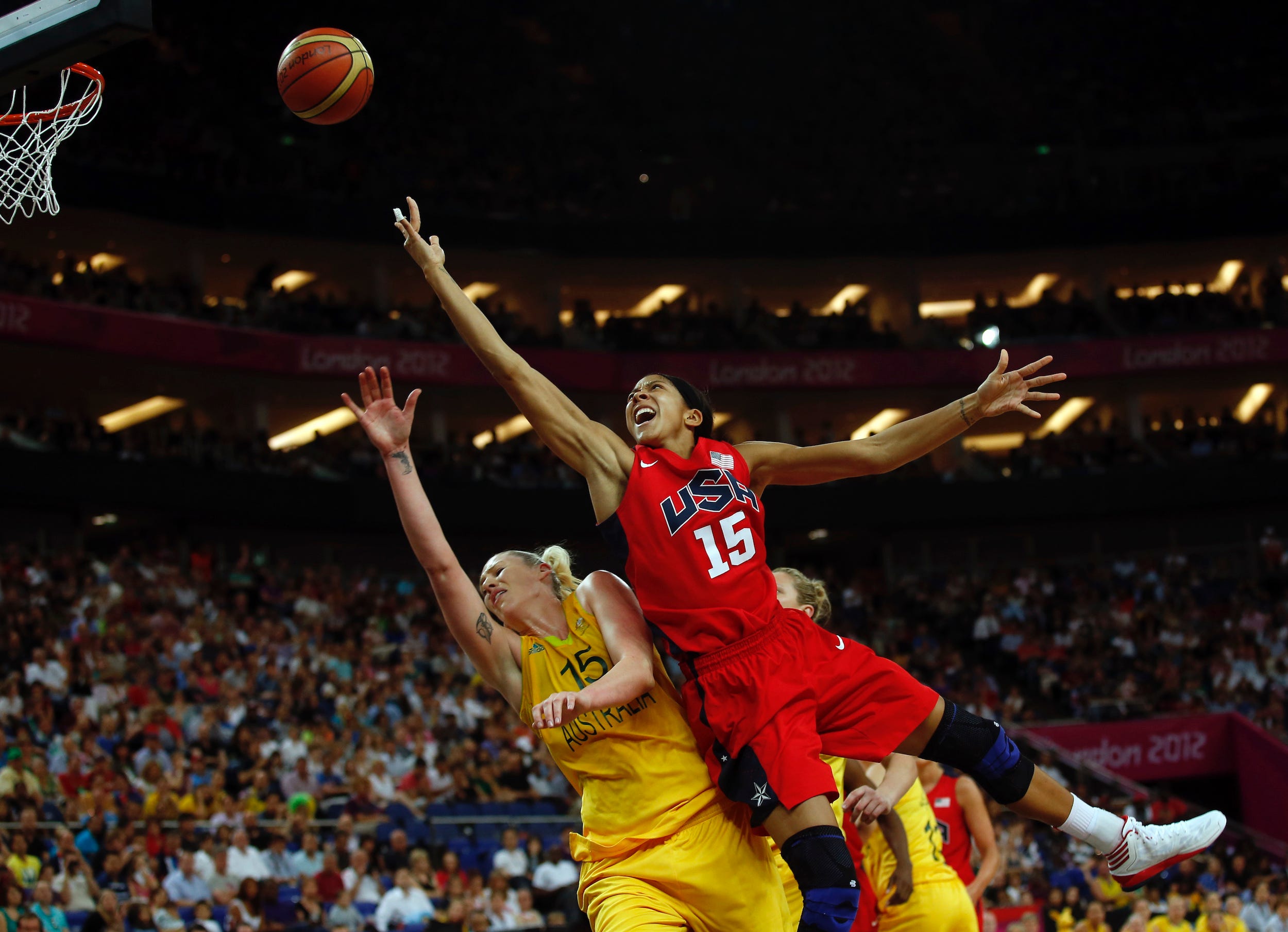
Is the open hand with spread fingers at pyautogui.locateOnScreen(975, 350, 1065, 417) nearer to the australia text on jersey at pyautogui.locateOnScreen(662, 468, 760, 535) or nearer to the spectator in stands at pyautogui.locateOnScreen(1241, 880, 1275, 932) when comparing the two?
the australia text on jersey at pyautogui.locateOnScreen(662, 468, 760, 535)

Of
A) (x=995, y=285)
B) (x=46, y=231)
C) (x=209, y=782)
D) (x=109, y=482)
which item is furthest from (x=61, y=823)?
(x=995, y=285)

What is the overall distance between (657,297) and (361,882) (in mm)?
25613

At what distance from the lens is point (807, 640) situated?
5.02 meters

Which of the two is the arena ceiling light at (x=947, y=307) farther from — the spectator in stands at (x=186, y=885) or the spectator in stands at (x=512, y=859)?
the spectator in stands at (x=186, y=885)

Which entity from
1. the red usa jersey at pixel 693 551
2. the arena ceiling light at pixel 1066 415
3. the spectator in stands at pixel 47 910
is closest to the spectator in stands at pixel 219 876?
the spectator in stands at pixel 47 910

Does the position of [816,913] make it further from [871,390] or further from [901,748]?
[871,390]

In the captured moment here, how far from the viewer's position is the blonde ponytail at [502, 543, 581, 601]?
5379 mm

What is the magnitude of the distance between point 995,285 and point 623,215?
35.3 ft

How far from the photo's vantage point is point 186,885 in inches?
460

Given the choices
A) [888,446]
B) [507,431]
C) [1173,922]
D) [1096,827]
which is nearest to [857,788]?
[1096,827]

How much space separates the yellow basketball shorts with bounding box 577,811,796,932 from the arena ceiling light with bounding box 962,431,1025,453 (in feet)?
104

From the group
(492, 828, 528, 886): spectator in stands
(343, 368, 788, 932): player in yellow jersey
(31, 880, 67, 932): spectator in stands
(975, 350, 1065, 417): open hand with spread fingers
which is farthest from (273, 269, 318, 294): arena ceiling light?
(975, 350, 1065, 417): open hand with spread fingers

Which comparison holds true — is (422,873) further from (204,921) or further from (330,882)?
(204,921)

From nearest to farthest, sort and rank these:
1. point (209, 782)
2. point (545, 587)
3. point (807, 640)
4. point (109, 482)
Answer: point (807, 640)
point (545, 587)
point (209, 782)
point (109, 482)
